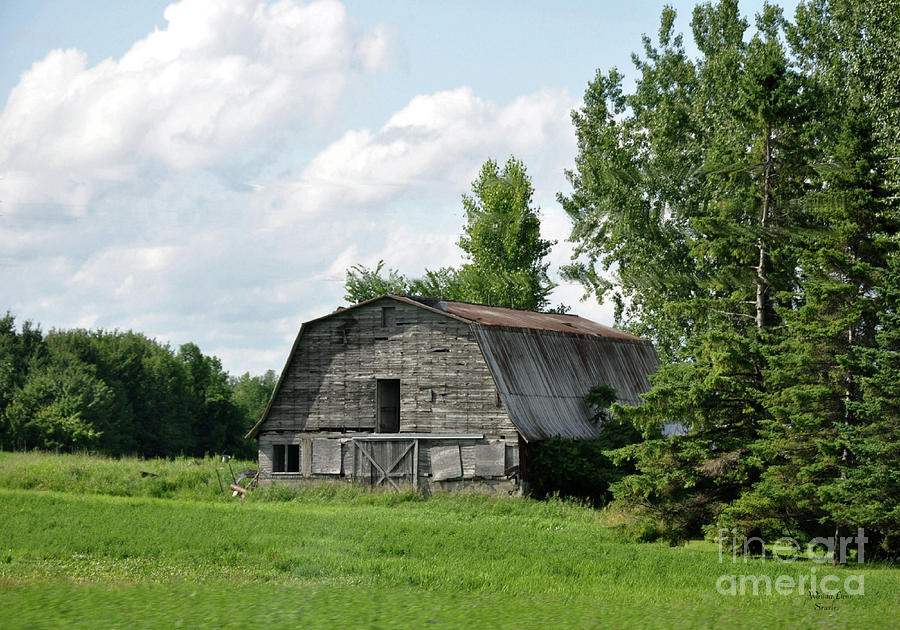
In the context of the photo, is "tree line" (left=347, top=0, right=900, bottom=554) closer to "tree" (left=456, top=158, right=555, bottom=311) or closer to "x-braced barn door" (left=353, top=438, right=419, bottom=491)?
"x-braced barn door" (left=353, top=438, right=419, bottom=491)

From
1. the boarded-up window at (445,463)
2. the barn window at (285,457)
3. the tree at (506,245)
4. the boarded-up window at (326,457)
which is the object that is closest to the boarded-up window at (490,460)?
the boarded-up window at (445,463)

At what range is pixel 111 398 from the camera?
240ft

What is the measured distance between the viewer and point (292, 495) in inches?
1436

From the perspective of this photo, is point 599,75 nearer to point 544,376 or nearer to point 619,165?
point 619,165

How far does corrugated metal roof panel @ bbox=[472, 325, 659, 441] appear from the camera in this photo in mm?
35469

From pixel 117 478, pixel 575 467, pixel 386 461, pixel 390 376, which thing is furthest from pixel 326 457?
pixel 575 467

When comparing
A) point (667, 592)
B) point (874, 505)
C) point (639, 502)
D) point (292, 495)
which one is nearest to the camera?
point (667, 592)

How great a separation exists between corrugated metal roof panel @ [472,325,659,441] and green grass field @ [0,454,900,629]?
463 centimetres

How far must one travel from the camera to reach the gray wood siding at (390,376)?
35625 millimetres

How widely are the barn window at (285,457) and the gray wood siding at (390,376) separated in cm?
62

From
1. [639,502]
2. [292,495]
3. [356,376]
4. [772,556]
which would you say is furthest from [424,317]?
[772,556]

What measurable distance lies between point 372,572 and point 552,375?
20.7 metres

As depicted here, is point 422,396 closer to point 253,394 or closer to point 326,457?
point 326,457

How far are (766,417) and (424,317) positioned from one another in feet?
51.2
